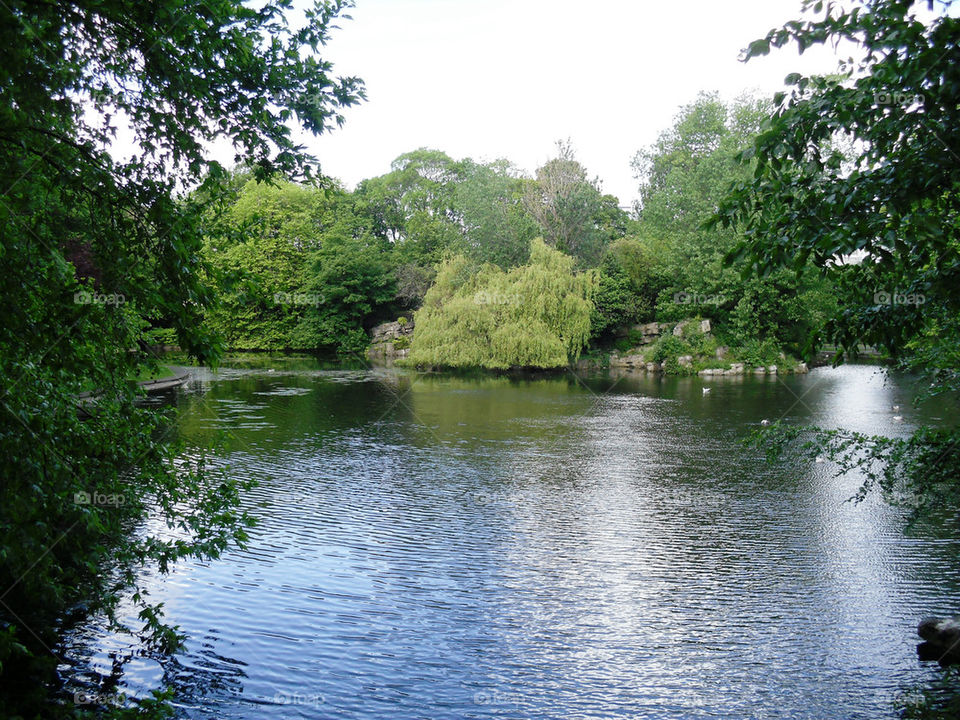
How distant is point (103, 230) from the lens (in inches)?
204

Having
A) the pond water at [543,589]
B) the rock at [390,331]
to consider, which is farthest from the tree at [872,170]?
the rock at [390,331]

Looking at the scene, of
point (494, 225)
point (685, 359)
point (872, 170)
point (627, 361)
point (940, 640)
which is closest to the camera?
point (872, 170)

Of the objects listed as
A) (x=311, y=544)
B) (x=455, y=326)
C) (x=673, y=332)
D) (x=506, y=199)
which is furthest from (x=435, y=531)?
(x=506, y=199)

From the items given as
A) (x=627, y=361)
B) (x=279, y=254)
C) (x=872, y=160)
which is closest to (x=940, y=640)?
(x=872, y=160)

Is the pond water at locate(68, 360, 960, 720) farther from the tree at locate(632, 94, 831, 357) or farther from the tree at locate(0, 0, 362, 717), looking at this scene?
the tree at locate(632, 94, 831, 357)

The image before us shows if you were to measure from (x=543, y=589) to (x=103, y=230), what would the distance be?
6365 mm

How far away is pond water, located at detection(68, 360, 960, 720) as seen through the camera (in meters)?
6.91

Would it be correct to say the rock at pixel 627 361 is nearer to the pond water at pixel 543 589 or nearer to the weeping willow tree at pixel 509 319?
the weeping willow tree at pixel 509 319

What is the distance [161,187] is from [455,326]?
30251mm

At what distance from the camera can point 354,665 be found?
7.36 meters

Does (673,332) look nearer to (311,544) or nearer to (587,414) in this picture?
(587,414)

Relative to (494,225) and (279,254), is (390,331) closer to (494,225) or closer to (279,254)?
(279,254)

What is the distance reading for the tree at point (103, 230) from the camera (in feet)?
14.4

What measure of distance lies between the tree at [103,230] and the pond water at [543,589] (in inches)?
46.8
